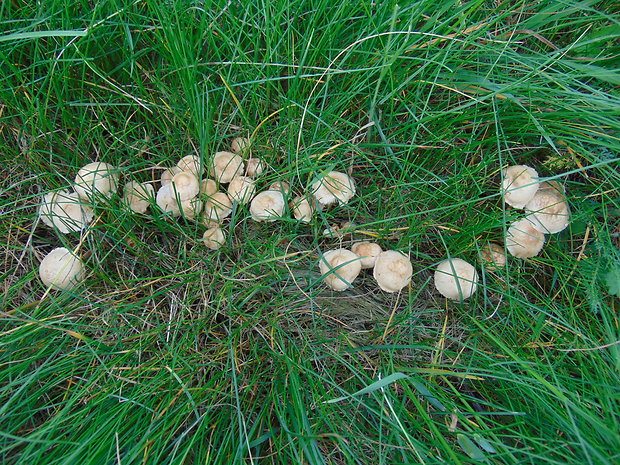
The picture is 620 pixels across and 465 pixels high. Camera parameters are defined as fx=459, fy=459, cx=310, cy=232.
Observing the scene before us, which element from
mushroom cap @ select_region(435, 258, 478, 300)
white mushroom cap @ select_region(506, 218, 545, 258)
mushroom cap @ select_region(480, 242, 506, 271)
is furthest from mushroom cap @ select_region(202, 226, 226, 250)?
white mushroom cap @ select_region(506, 218, 545, 258)

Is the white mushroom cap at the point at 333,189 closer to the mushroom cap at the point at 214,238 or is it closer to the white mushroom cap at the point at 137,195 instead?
the mushroom cap at the point at 214,238

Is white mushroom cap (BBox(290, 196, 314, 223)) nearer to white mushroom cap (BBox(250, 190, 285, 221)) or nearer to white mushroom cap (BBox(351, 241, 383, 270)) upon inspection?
white mushroom cap (BBox(250, 190, 285, 221))

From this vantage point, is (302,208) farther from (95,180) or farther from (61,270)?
(61,270)

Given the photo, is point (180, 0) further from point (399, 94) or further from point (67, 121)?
point (399, 94)

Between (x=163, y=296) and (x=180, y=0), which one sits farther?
(x=163, y=296)

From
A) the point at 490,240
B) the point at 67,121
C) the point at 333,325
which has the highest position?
the point at 67,121

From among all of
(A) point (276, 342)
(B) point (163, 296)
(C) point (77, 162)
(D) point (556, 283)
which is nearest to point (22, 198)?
(C) point (77, 162)

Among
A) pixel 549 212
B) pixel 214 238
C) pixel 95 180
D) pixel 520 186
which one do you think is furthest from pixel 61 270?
pixel 549 212

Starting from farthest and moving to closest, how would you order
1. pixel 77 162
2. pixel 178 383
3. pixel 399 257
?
pixel 77 162
pixel 399 257
pixel 178 383
